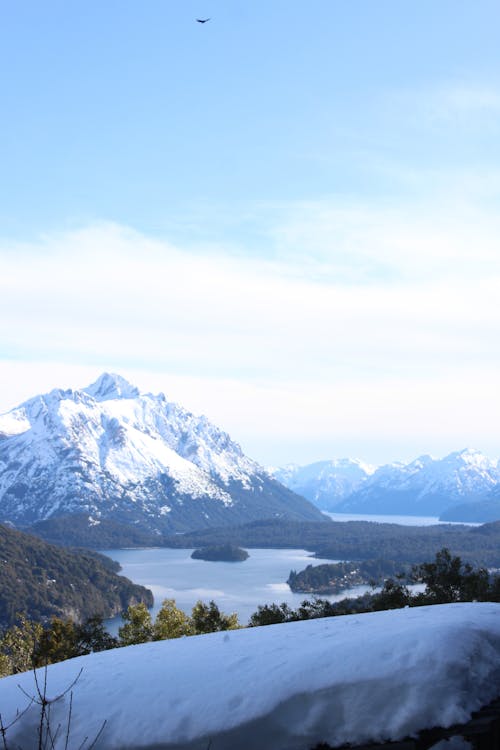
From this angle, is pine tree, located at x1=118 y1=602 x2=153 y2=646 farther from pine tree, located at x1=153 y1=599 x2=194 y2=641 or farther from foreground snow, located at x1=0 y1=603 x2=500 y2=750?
foreground snow, located at x1=0 y1=603 x2=500 y2=750

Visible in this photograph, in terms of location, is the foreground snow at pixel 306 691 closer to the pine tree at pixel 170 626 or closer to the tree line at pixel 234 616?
the tree line at pixel 234 616

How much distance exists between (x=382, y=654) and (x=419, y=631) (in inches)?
28.6

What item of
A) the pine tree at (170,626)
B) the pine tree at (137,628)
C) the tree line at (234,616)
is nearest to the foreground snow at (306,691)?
the tree line at (234,616)

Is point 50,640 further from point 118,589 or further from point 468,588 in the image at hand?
point 118,589

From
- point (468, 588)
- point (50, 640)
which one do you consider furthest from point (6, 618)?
point (468, 588)

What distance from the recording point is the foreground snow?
871cm

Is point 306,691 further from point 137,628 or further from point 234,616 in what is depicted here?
point 234,616

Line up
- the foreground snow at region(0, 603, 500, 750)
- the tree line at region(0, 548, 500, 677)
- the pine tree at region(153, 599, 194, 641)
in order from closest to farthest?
the foreground snow at region(0, 603, 500, 750), the tree line at region(0, 548, 500, 677), the pine tree at region(153, 599, 194, 641)

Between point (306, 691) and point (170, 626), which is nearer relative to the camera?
point (306, 691)

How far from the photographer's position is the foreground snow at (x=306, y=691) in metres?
8.71

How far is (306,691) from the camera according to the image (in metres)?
9.05

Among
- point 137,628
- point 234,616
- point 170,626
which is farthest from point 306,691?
point 234,616

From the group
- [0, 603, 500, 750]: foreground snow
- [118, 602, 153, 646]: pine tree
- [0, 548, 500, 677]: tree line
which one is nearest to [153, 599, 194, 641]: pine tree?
[0, 548, 500, 677]: tree line

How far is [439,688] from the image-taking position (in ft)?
28.5
